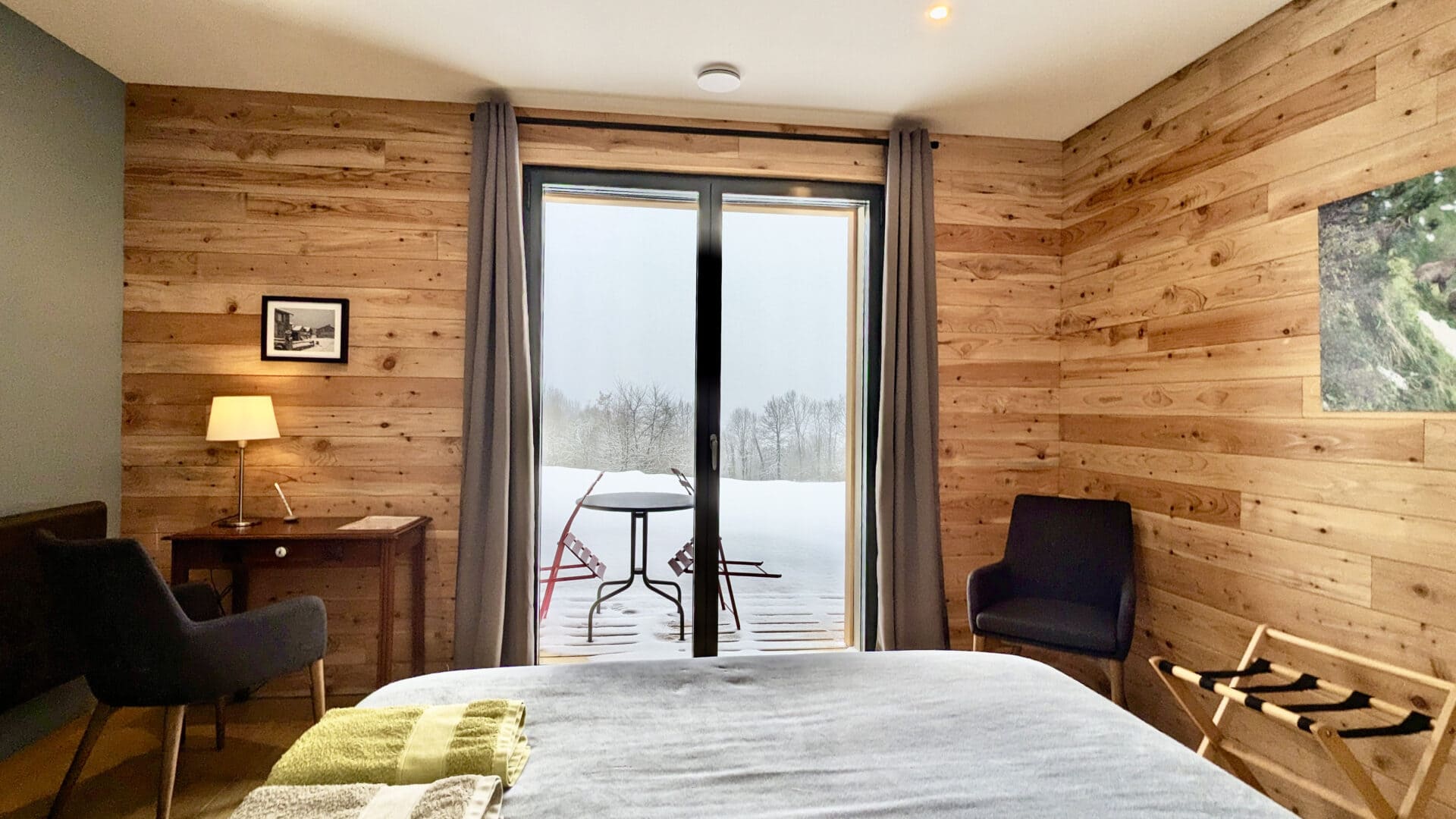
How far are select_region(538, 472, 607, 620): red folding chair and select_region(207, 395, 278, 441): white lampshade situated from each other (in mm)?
1251

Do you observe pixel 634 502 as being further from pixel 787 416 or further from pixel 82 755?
pixel 82 755

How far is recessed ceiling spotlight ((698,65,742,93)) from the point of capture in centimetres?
300

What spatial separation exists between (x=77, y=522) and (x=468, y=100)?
2.23 meters

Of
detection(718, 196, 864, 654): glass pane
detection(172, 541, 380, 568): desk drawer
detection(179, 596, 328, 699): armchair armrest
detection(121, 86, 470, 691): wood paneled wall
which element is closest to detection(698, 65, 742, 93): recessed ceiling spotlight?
detection(718, 196, 864, 654): glass pane

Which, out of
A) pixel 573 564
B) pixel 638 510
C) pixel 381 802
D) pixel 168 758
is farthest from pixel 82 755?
pixel 638 510

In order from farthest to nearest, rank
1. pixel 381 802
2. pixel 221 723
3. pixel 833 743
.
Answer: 1. pixel 221 723
2. pixel 833 743
3. pixel 381 802

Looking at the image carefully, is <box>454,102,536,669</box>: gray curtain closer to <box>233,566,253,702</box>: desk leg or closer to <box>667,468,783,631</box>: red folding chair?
<box>667,468,783,631</box>: red folding chair

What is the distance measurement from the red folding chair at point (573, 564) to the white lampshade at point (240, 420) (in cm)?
125

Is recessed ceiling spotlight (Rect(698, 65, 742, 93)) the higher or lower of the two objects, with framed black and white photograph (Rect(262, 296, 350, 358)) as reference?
higher

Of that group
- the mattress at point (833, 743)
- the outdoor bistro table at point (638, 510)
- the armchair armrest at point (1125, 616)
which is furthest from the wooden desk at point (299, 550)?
the armchair armrest at point (1125, 616)

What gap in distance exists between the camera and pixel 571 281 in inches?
138

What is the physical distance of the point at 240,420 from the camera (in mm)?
2938

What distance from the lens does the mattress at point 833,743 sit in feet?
4.15

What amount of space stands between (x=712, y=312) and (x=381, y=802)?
261 cm
